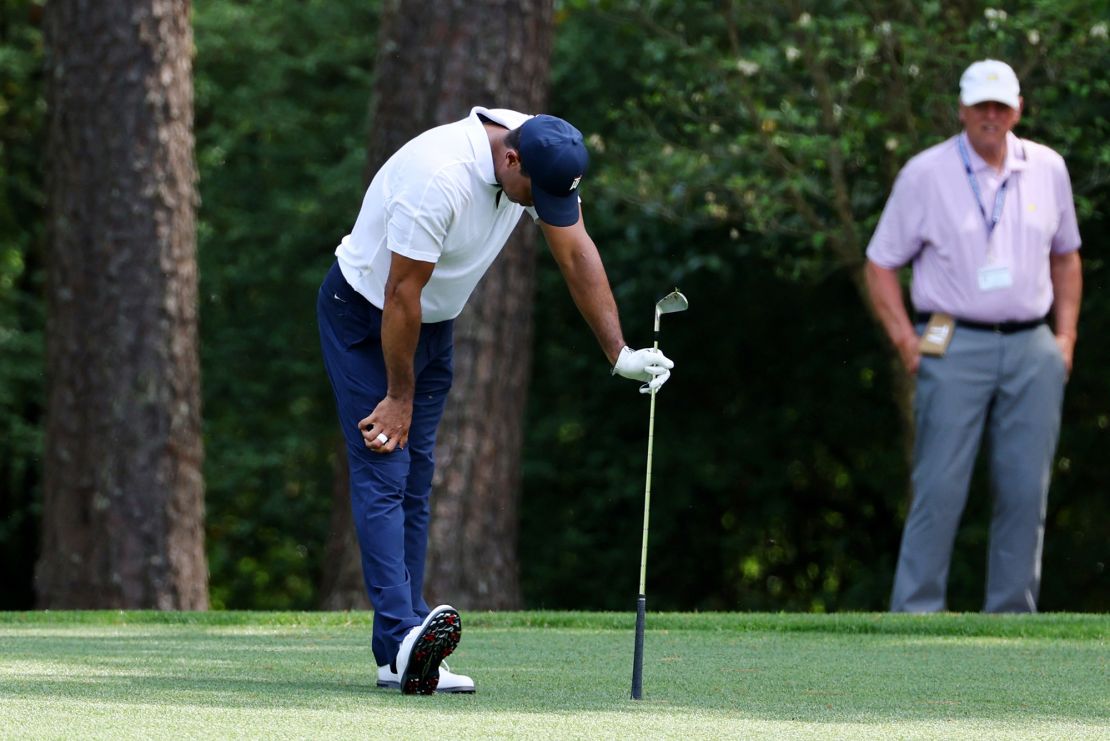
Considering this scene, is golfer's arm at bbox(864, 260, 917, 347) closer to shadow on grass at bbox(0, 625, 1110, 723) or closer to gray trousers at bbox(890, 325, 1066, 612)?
gray trousers at bbox(890, 325, 1066, 612)

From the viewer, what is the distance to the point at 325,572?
389 inches

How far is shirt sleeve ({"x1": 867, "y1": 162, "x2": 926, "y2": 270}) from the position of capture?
757 centimetres

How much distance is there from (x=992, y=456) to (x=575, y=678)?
3.15 metres

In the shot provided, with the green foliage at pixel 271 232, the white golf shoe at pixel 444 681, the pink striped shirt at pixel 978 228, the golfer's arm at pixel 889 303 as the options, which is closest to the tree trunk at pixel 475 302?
the golfer's arm at pixel 889 303

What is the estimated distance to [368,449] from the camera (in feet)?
16.1

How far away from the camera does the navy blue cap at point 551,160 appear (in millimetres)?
4555

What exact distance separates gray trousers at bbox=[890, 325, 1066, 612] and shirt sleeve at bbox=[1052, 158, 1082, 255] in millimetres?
399

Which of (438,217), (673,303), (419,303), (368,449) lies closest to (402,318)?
(419,303)

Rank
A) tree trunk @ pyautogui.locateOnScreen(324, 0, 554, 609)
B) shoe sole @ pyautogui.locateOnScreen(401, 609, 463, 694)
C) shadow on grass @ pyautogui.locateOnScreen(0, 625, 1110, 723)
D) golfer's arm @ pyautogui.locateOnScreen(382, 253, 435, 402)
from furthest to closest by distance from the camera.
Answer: tree trunk @ pyautogui.locateOnScreen(324, 0, 554, 609) < golfer's arm @ pyautogui.locateOnScreen(382, 253, 435, 402) < shoe sole @ pyautogui.locateOnScreen(401, 609, 463, 694) < shadow on grass @ pyautogui.locateOnScreen(0, 625, 1110, 723)

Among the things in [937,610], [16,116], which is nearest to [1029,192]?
[937,610]

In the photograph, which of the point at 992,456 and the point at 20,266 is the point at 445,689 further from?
the point at 20,266

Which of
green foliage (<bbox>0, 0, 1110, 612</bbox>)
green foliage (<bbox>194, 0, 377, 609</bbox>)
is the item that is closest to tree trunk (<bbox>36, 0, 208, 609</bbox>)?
green foliage (<bbox>0, 0, 1110, 612</bbox>)

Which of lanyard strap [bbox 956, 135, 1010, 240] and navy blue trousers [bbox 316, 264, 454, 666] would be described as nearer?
navy blue trousers [bbox 316, 264, 454, 666]

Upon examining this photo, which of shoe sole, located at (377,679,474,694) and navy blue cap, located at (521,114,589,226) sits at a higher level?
navy blue cap, located at (521,114,589,226)
